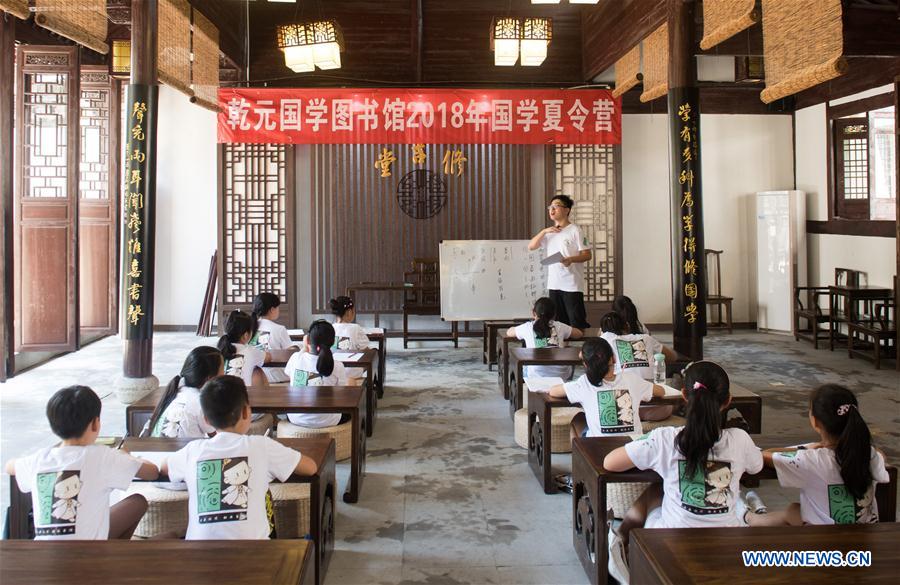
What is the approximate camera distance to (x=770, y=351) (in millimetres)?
7809

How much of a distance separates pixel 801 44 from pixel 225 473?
4.12 m

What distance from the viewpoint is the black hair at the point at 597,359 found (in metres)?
3.20

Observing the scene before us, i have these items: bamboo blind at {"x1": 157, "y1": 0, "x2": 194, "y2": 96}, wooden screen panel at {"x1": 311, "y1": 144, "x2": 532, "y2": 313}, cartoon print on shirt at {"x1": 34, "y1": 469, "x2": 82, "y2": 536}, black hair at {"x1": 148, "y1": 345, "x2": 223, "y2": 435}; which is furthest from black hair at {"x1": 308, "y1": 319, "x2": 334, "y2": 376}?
wooden screen panel at {"x1": 311, "y1": 144, "x2": 532, "y2": 313}

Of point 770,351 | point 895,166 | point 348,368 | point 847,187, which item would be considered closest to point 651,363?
point 348,368

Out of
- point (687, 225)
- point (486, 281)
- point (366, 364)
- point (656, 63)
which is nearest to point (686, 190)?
point (687, 225)

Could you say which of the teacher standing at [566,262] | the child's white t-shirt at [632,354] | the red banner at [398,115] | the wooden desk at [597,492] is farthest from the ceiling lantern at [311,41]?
the wooden desk at [597,492]

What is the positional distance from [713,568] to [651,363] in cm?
238

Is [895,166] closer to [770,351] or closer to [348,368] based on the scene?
[770,351]

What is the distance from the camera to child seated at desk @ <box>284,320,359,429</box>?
13.2 ft

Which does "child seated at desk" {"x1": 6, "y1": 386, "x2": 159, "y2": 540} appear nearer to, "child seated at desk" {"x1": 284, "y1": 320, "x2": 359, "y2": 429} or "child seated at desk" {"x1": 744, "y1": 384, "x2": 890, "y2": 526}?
"child seated at desk" {"x1": 284, "y1": 320, "x2": 359, "y2": 429}

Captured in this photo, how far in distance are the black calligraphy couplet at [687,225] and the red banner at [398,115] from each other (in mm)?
2801

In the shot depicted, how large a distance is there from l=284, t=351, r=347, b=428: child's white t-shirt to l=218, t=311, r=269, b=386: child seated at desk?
188 millimetres

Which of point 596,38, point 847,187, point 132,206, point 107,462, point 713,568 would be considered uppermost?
point 596,38

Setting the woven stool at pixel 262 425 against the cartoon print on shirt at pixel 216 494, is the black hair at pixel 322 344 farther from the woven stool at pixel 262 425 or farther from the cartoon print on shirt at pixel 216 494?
the cartoon print on shirt at pixel 216 494
